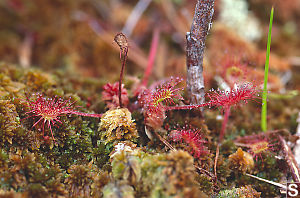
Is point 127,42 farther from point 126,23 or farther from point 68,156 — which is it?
point 126,23

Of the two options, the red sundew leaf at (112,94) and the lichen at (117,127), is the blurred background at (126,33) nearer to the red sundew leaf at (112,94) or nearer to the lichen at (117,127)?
the red sundew leaf at (112,94)

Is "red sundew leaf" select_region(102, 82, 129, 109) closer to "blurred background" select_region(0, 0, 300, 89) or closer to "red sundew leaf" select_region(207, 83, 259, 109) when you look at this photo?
"red sundew leaf" select_region(207, 83, 259, 109)

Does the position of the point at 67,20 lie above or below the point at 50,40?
above

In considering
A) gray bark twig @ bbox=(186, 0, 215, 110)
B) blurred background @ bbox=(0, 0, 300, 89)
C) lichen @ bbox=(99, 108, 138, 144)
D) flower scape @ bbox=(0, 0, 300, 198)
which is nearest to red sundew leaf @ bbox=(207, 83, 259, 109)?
flower scape @ bbox=(0, 0, 300, 198)

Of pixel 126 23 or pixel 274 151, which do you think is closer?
pixel 274 151

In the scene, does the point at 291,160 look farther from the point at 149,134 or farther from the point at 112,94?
the point at 112,94

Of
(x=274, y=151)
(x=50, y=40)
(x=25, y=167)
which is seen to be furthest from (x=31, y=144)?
(x=50, y=40)

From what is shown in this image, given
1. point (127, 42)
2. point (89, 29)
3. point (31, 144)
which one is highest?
point (89, 29)

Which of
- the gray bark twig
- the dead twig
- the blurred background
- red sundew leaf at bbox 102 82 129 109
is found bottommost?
the dead twig

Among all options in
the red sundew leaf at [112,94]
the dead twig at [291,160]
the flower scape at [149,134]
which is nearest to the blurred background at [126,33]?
the flower scape at [149,134]
